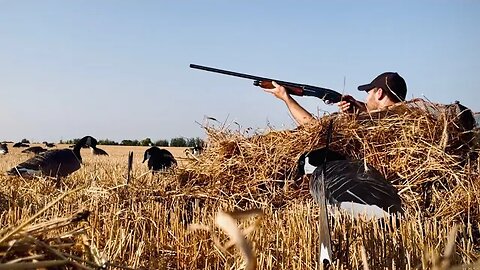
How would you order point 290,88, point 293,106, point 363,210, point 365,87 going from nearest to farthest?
point 363,210
point 293,106
point 365,87
point 290,88

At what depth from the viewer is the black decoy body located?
3896mm

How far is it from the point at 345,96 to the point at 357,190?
222 centimetres

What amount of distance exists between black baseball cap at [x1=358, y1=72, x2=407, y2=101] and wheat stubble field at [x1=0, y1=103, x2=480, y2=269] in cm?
66

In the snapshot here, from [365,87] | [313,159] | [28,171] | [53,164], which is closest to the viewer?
[313,159]

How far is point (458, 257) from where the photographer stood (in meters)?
3.12

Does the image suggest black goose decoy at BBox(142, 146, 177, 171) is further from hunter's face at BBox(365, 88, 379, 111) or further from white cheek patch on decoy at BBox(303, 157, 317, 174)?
white cheek patch on decoy at BBox(303, 157, 317, 174)

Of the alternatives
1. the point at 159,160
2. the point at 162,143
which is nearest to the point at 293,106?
the point at 159,160

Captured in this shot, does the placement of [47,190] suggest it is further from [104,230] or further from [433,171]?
[433,171]

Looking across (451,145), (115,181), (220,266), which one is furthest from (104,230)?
(451,145)

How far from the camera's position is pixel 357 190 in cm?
404

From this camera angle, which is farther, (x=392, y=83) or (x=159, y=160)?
(x=159, y=160)

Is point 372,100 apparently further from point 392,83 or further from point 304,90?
point 304,90

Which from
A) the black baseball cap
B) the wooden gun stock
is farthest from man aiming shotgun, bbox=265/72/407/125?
the wooden gun stock

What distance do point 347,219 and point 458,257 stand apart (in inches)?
27.0
